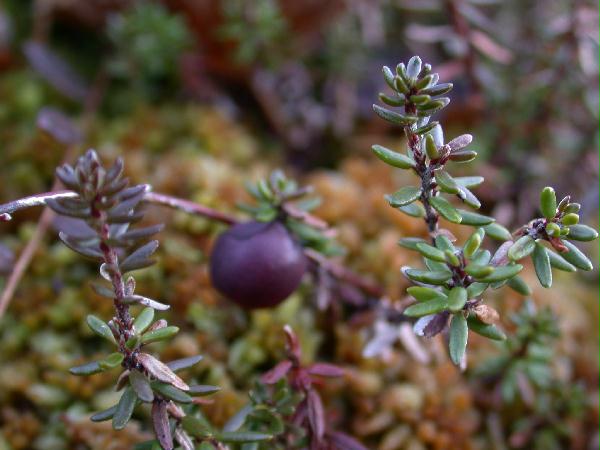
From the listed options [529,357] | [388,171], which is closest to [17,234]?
[388,171]

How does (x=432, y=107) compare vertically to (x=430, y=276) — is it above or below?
above

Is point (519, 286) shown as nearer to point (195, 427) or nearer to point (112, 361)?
point (195, 427)

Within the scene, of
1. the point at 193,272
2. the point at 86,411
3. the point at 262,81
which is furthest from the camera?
the point at 262,81

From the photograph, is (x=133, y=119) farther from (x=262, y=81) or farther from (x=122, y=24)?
(x=262, y=81)

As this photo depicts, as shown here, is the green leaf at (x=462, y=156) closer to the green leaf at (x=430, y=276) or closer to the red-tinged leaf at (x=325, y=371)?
the green leaf at (x=430, y=276)

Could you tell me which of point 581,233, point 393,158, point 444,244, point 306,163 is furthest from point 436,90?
point 306,163

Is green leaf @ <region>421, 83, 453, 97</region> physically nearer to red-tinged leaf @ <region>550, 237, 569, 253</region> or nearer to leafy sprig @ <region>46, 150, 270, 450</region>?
red-tinged leaf @ <region>550, 237, 569, 253</region>
